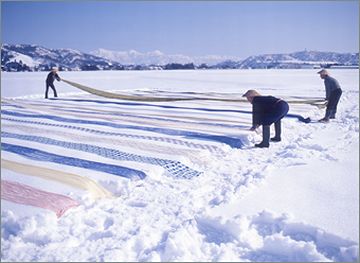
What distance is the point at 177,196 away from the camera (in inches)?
102

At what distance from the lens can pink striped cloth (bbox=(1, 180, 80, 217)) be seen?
7.48 ft

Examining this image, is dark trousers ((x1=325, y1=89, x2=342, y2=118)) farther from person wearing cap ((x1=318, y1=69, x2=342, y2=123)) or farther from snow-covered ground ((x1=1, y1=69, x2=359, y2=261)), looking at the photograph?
snow-covered ground ((x1=1, y1=69, x2=359, y2=261))

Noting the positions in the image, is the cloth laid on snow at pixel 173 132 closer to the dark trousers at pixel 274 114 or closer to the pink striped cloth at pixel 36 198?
the dark trousers at pixel 274 114

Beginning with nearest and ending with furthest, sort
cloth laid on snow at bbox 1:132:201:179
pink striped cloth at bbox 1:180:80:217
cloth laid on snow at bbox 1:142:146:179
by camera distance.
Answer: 1. pink striped cloth at bbox 1:180:80:217
2. cloth laid on snow at bbox 1:142:146:179
3. cloth laid on snow at bbox 1:132:201:179

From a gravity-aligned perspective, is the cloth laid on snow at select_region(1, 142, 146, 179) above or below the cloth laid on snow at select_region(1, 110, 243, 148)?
below

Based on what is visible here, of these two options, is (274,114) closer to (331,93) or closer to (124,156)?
(124,156)

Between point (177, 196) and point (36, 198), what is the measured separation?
3.44 ft

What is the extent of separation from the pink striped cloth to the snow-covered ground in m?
0.01

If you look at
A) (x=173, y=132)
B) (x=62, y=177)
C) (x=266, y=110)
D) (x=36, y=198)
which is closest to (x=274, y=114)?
(x=266, y=110)

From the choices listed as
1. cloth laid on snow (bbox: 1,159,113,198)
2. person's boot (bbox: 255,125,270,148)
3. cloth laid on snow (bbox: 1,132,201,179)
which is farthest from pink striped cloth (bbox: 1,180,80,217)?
person's boot (bbox: 255,125,270,148)

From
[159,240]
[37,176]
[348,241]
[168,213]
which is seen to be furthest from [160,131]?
[348,241]

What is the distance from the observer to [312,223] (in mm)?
2047

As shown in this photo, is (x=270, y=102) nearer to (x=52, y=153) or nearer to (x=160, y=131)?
(x=160, y=131)

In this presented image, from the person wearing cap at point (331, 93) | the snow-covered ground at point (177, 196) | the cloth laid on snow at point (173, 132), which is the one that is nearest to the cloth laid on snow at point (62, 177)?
the snow-covered ground at point (177, 196)
